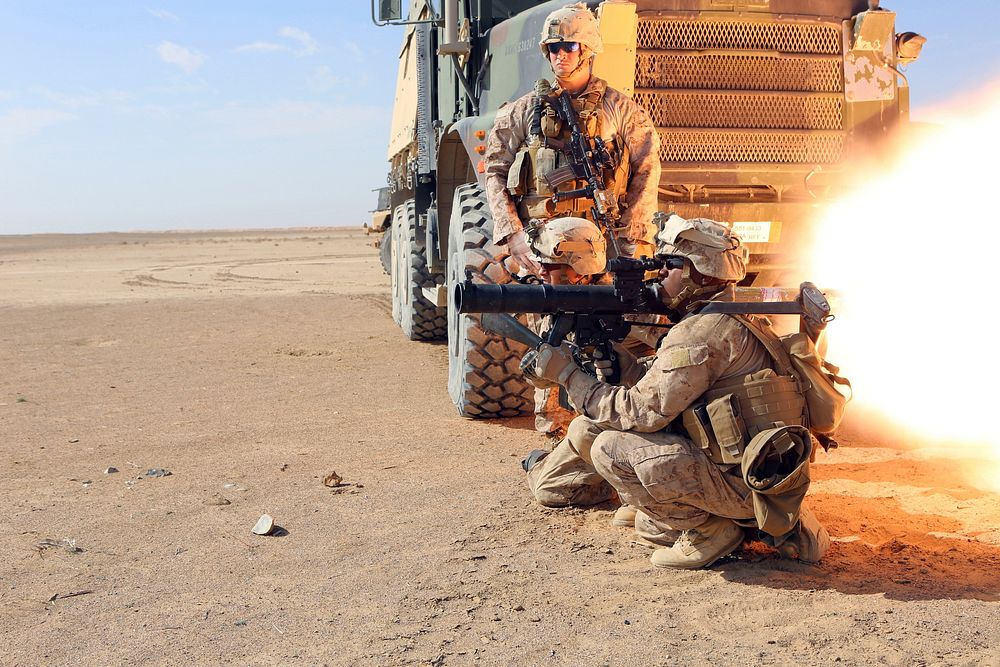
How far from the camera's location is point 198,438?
586 cm

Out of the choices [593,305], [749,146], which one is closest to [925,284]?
[749,146]

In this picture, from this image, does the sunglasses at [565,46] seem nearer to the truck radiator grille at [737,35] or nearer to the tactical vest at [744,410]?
the truck radiator grille at [737,35]

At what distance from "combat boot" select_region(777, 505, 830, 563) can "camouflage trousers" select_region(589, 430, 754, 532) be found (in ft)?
0.57

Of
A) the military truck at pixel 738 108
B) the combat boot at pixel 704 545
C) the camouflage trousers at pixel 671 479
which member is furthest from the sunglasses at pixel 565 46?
the combat boot at pixel 704 545

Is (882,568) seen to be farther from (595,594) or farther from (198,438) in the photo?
(198,438)

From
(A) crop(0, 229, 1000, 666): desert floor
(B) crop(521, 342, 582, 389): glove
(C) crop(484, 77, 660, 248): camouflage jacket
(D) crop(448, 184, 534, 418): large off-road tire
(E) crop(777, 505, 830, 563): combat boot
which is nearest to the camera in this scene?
(A) crop(0, 229, 1000, 666): desert floor

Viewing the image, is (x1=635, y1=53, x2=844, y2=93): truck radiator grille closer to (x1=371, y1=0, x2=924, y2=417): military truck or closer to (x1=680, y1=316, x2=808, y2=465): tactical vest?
(x1=371, y1=0, x2=924, y2=417): military truck

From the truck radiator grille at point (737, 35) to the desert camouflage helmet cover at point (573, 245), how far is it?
1.69 m

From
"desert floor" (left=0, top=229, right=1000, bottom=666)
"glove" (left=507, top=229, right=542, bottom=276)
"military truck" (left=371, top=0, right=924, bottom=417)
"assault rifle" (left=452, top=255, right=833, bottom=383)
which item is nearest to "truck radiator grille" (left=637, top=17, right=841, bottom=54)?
"military truck" (left=371, top=0, right=924, bottom=417)

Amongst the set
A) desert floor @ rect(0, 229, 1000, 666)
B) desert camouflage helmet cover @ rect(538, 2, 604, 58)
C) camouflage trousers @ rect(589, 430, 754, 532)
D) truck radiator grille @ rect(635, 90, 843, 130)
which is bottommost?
desert floor @ rect(0, 229, 1000, 666)

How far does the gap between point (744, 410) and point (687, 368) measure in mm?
235

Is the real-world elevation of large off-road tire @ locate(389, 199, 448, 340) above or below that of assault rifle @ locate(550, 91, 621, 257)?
below

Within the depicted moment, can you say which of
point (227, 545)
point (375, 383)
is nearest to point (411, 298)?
point (375, 383)

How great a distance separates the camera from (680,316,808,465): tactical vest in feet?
11.3
